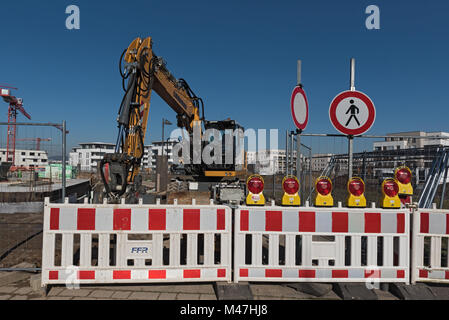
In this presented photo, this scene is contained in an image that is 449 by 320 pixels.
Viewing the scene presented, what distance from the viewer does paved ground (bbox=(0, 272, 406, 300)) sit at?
3.60m

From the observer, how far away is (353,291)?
3.68m

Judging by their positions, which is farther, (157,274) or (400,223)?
(400,223)

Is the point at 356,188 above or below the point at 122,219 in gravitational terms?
above

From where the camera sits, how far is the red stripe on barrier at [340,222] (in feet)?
12.5

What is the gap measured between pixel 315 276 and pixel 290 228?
76 centimetres

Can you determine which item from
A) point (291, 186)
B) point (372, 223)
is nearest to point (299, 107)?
point (291, 186)

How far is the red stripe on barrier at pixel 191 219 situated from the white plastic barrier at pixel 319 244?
0.56m

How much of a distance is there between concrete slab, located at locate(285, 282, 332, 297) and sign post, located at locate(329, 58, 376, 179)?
2355mm

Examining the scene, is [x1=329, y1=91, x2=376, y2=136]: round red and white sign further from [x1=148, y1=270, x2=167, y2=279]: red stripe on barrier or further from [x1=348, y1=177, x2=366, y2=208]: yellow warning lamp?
[x1=148, y1=270, x2=167, y2=279]: red stripe on barrier

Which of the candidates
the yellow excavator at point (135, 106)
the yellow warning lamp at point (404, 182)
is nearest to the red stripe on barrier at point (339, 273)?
the yellow warning lamp at point (404, 182)

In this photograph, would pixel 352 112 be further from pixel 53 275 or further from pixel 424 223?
pixel 53 275

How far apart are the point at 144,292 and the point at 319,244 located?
254 centimetres
